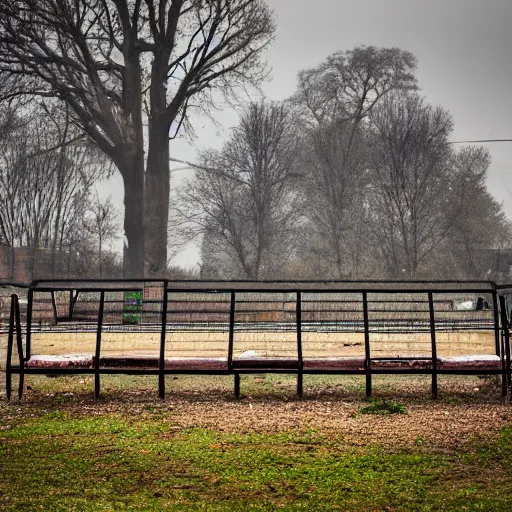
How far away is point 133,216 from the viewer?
31266 millimetres

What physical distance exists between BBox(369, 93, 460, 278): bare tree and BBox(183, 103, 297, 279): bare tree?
385 centimetres

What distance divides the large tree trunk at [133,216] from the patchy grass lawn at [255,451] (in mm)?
20486

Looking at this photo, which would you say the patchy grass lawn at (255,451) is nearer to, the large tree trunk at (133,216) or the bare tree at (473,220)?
the large tree trunk at (133,216)

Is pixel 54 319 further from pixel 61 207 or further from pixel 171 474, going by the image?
pixel 61 207

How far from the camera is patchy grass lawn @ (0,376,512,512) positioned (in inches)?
222

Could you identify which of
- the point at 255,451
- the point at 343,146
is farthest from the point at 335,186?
the point at 255,451

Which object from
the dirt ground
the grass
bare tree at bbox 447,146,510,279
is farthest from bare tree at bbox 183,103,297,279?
the grass

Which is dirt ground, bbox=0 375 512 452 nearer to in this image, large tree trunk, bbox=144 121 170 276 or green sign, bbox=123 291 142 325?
green sign, bbox=123 291 142 325

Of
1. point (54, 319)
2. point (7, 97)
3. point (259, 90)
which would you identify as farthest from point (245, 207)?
point (54, 319)

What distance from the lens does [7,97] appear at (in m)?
30.8

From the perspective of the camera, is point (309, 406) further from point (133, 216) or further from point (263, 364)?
point (133, 216)

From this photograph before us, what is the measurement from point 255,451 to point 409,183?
30.6m

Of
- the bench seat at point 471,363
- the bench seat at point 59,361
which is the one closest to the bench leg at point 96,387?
the bench seat at point 59,361

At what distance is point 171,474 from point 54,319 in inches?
369
